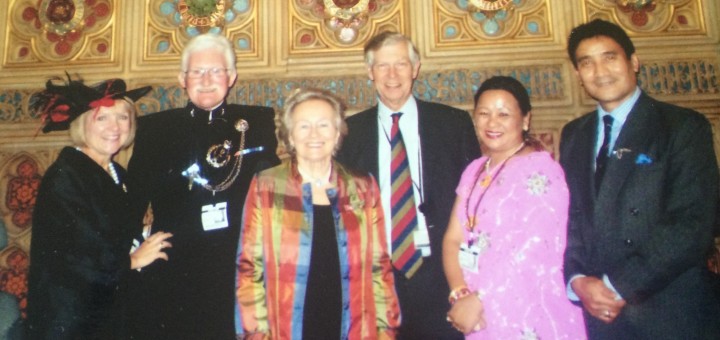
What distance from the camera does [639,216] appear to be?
5.34 ft

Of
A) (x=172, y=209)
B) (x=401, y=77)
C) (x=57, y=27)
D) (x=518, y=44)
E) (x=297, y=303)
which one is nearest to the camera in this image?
(x=297, y=303)

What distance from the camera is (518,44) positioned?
2.93 metres

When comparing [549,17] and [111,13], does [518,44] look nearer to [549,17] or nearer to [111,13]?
[549,17]

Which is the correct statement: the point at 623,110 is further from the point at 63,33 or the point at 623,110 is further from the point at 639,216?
the point at 63,33

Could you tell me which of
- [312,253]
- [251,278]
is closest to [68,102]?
[251,278]

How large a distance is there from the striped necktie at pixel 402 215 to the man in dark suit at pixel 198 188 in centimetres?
54

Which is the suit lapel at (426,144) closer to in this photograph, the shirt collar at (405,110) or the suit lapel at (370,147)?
the shirt collar at (405,110)

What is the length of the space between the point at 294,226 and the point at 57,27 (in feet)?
8.59

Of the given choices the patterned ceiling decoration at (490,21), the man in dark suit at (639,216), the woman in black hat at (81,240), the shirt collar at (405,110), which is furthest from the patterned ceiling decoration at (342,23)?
the man in dark suit at (639,216)

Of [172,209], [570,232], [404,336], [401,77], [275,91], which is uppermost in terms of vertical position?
[275,91]

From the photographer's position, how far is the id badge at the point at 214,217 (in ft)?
6.19

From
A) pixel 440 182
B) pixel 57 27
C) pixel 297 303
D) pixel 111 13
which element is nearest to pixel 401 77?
pixel 440 182

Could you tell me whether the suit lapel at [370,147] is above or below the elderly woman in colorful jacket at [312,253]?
above

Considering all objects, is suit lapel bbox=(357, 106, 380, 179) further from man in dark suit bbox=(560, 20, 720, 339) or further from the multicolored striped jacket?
man in dark suit bbox=(560, 20, 720, 339)
